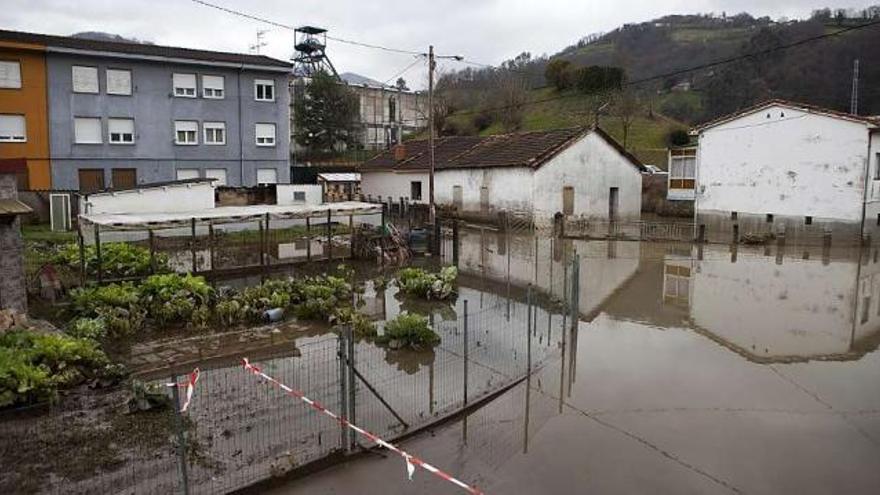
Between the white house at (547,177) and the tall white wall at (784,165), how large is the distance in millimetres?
4352

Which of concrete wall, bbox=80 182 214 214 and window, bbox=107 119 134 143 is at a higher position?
window, bbox=107 119 134 143

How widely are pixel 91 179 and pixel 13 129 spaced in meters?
3.93

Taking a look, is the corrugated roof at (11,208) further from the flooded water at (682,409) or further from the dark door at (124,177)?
the dark door at (124,177)

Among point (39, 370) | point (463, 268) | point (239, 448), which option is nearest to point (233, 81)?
point (463, 268)

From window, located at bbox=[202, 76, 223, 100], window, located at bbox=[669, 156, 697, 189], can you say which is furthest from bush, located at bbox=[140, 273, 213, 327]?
window, located at bbox=[669, 156, 697, 189]

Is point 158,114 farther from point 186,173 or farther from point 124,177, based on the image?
point 124,177

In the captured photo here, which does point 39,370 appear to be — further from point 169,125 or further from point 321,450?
point 169,125

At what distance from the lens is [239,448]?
7703mm

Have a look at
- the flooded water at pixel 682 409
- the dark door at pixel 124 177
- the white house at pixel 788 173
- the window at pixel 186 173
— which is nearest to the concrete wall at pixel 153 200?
the window at pixel 186 173

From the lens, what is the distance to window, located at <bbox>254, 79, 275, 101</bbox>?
1437 inches

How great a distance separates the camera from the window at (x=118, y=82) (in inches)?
1278

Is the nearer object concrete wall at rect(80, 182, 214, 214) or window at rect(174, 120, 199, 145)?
concrete wall at rect(80, 182, 214, 214)

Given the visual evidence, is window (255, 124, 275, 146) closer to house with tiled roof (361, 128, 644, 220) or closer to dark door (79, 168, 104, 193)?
house with tiled roof (361, 128, 644, 220)

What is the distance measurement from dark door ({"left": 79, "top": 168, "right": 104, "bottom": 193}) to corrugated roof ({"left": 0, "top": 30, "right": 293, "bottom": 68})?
592cm
